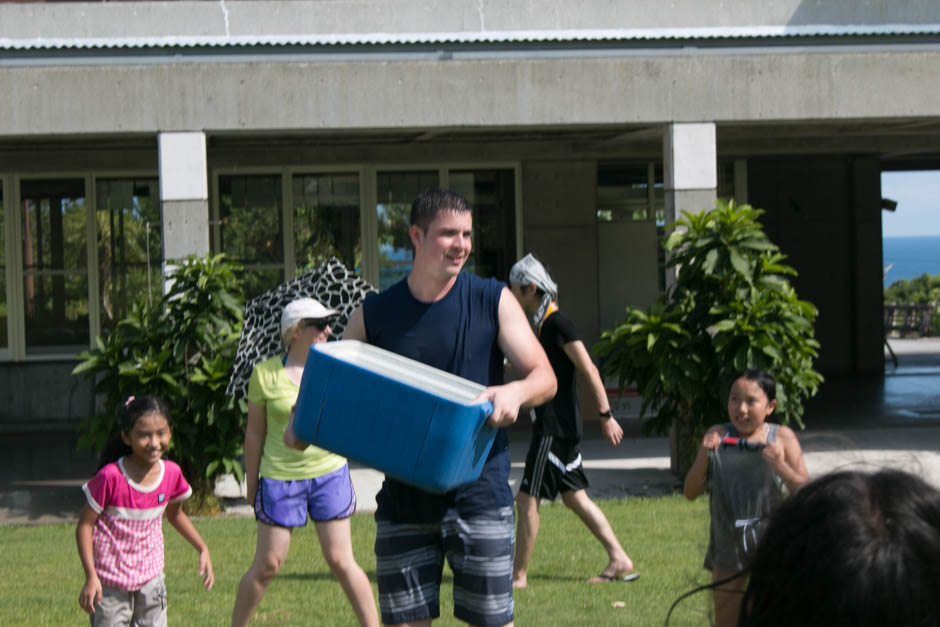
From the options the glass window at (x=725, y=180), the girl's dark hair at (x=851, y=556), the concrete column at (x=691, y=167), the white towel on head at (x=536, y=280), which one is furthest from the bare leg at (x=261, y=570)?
the glass window at (x=725, y=180)

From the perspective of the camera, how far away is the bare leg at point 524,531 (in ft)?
22.3

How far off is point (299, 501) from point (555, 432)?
6.35 feet

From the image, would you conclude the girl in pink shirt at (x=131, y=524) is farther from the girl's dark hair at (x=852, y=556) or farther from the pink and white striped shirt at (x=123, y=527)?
the girl's dark hair at (x=852, y=556)

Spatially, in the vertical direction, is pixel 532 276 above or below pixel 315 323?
above

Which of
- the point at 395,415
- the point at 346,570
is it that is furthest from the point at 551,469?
the point at 395,415

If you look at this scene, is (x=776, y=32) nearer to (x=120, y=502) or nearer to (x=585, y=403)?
(x=585, y=403)

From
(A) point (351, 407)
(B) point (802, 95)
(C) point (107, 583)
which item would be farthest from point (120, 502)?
(B) point (802, 95)

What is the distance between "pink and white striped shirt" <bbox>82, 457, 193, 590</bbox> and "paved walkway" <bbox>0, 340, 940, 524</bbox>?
4431mm

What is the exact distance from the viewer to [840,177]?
838 inches

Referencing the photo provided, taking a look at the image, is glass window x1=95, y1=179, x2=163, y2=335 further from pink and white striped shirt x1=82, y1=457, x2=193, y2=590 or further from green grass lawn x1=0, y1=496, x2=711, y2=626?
pink and white striped shirt x1=82, y1=457, x2=193, y2=590

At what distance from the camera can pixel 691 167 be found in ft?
35.0

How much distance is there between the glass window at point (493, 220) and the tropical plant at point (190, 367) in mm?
5964

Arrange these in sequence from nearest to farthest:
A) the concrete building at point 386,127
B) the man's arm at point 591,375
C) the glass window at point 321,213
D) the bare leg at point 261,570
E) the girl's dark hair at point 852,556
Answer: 1. the girl's dark hair at point 852,556
2. the bare leg at point 261,570
3. the man's arm at point 591,375
4. the concrete building at point 386,127
5. the glass window at point 321,213

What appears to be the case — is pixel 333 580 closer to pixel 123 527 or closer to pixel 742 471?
pixel 123 527
